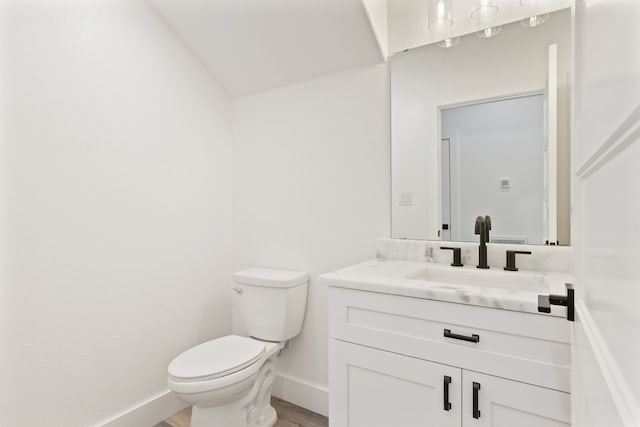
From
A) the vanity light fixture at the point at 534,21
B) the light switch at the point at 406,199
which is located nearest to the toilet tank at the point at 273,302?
the light switch at the point at 406,199

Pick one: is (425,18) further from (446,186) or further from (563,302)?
(563,302)

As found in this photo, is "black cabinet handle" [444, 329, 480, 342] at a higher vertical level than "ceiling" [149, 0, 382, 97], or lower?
lower

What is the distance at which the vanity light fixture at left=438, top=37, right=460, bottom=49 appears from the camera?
1611mm

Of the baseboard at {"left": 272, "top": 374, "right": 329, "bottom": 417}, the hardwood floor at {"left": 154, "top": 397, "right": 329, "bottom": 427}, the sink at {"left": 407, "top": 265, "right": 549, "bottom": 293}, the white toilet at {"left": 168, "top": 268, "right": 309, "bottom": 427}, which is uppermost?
the sink at {"left": 407, "top": 265, "right": 549, "bottom": 293}

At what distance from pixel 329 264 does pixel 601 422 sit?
159cm

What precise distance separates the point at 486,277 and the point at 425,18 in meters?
1.25

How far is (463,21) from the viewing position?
1.59 m

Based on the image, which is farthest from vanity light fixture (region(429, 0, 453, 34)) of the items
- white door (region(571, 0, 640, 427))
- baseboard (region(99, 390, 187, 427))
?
baseboard (region(99, 390, 187, 427))

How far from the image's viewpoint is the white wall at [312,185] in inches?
71.6

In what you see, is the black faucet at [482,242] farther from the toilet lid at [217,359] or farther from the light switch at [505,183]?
the toilet lid at [217,359]

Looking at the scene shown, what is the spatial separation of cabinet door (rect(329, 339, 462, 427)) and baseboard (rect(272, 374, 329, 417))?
64 centimetres

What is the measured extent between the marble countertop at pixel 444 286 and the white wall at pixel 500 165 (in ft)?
0.67

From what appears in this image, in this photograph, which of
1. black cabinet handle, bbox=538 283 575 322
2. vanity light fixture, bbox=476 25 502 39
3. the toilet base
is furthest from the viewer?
the toilet base

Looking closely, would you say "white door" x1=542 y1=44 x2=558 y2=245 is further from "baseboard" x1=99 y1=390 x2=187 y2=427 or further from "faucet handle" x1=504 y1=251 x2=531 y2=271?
"baseboard" x1=99 y1=390 x2=187 y2=427
